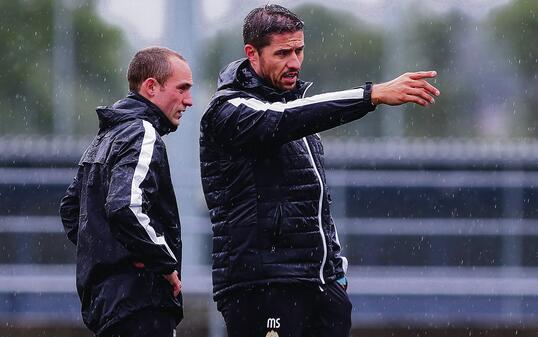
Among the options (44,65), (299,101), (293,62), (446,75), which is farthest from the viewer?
(446,75)

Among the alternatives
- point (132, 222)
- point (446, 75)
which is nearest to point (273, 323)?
point (132, 222)

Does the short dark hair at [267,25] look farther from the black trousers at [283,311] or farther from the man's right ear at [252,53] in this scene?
the black trousers at [283,311]

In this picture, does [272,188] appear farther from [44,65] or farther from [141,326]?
[44,65]

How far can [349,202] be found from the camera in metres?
10.8

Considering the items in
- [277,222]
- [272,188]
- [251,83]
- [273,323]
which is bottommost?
[273,323]

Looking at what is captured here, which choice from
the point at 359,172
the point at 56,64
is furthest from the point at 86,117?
the point at 359,172

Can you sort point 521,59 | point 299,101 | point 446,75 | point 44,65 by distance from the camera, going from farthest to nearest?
point 446,75
point 521,59
point 44,65
point 299,101

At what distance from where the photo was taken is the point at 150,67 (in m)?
5.49

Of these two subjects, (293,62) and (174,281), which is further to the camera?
(293,62)

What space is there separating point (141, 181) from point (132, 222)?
134mm

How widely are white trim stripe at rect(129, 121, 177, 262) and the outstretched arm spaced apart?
0.74m

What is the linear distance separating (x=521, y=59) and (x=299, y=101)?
7.53 metres

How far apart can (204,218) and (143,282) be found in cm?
430

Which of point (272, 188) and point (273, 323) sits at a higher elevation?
point (272, 188)
